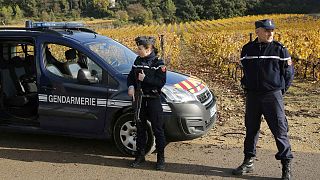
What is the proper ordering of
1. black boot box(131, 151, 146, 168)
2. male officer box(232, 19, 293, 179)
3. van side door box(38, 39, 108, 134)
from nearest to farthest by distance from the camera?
male officer box(232, 19, 293, 179), black boot box(131, 151, 146, 168), van side door box(38, 39, 108, 134)

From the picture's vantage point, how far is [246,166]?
484 centimetres

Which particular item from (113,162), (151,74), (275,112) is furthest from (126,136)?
(275,112)

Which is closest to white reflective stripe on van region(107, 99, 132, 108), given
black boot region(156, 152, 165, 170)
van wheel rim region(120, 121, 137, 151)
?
van wheel rim region(120, 121, 137, 151)

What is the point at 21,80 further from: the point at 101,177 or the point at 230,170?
the point at 230,170

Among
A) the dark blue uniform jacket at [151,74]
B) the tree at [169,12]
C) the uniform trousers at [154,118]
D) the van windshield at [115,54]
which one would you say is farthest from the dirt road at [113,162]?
the tree at [169,12]

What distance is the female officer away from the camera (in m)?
4.82

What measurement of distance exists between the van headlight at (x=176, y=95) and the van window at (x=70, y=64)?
90 centimetres

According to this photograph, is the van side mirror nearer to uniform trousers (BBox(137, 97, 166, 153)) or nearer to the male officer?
uniform trousers (BBox(137, 97, 166, 153))

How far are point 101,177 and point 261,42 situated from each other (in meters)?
2.45

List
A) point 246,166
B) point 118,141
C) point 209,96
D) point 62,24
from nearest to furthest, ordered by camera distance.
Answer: point 246,166
point 118,141
point 209,96
point 62,24

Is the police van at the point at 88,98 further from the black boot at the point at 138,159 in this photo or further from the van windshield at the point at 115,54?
the black boot at the point at 138,159

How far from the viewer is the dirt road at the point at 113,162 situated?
4900 millimetres

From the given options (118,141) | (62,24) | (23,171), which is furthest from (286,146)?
(62,24)

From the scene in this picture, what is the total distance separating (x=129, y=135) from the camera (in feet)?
17.8
